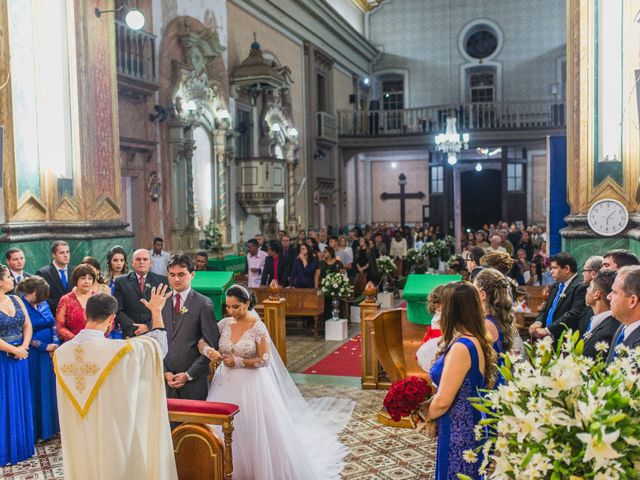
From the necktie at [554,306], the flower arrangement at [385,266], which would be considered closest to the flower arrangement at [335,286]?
the flower arrangement at [385,266]

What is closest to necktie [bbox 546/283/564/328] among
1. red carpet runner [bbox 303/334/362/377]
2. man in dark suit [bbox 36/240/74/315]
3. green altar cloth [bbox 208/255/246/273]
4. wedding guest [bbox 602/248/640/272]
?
wedding guest [bbox 602/248/640/272]

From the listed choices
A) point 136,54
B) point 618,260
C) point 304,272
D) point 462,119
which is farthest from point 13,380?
point 462,119

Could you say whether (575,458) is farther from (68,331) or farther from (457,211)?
(457,211)

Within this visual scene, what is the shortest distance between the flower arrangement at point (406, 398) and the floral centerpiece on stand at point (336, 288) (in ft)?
24.3

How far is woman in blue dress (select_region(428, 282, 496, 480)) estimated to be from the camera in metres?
3.49

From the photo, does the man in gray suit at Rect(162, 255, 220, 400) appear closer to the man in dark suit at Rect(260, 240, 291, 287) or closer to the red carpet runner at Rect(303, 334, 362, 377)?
the red carpet runner at Rect(303, 334, 362, 377)

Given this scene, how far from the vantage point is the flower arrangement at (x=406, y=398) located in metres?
3.57

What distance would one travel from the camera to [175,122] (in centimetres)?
1402

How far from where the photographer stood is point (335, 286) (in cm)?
1103

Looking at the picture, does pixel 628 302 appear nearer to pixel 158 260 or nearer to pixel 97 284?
pixel 97 284

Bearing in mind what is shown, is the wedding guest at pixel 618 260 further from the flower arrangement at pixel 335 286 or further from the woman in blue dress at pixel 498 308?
the flower arrangement at pixel 335 286

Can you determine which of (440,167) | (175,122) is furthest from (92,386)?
(440,167)

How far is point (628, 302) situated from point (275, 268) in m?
9.00

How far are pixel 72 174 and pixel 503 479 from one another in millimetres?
8317
